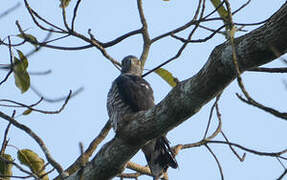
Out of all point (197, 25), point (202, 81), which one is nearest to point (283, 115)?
point (202, 81)

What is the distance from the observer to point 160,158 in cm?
463

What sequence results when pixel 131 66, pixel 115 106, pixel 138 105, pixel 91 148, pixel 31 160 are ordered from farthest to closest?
pixel 131 66 → pixel 115 106 → pixel 138 105 → pixel 91 148 → pixel 31 160

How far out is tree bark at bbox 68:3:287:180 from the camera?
8.76 feet

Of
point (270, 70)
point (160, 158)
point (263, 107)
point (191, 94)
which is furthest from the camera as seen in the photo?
point (160, 158)

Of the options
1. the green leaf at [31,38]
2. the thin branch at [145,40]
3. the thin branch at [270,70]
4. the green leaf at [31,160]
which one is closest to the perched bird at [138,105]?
the thin branch at [145,40]

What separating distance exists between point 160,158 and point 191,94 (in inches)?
65.7

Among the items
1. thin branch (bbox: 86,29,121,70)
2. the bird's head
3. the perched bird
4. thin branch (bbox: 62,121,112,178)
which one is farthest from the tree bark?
the bird's head

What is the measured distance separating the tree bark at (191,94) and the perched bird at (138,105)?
783 mm

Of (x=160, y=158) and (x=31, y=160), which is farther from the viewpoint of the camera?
(x=160, y=158)

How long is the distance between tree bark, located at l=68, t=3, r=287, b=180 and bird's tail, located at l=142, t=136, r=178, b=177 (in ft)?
2.78

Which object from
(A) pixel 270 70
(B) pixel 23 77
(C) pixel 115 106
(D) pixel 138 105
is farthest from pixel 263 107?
(C) pixel 115 106

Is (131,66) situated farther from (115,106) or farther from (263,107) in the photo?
(263,107)

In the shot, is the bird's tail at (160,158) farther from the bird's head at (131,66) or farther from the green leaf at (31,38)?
the bird's head at (131,66)

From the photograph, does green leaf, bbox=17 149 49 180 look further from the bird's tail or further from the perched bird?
the bird's tail
